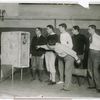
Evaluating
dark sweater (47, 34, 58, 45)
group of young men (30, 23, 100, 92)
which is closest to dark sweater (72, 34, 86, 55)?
group of young men (30, 23, 100, 92)

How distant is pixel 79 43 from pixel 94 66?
0.54 ft

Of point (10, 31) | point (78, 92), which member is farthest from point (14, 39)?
point (78, 92)

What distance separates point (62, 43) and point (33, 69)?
0.75 ft

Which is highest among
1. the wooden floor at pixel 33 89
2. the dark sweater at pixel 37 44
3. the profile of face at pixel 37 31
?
the profile of face at pixel 37 31

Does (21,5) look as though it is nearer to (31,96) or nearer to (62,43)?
(62,43)

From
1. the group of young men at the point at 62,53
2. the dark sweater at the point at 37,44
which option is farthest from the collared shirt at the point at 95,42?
the dark sweater at the point at 37,44

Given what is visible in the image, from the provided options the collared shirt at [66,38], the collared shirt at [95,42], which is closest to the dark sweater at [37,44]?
the collared shirt at [66,38]

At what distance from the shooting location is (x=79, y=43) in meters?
1.18

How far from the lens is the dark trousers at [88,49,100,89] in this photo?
1.20 m

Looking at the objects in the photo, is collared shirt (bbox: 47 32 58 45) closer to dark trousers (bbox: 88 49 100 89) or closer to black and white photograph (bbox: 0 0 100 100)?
black and white photograph (bbox: 0 0 100 100)

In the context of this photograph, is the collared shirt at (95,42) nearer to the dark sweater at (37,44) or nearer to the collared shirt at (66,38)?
the collared shirt at (66,38)

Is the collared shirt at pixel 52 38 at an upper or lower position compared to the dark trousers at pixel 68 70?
upper

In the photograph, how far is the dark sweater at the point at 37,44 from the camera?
1.20 m

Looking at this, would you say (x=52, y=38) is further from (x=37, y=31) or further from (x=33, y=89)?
(x=33, y=89)
